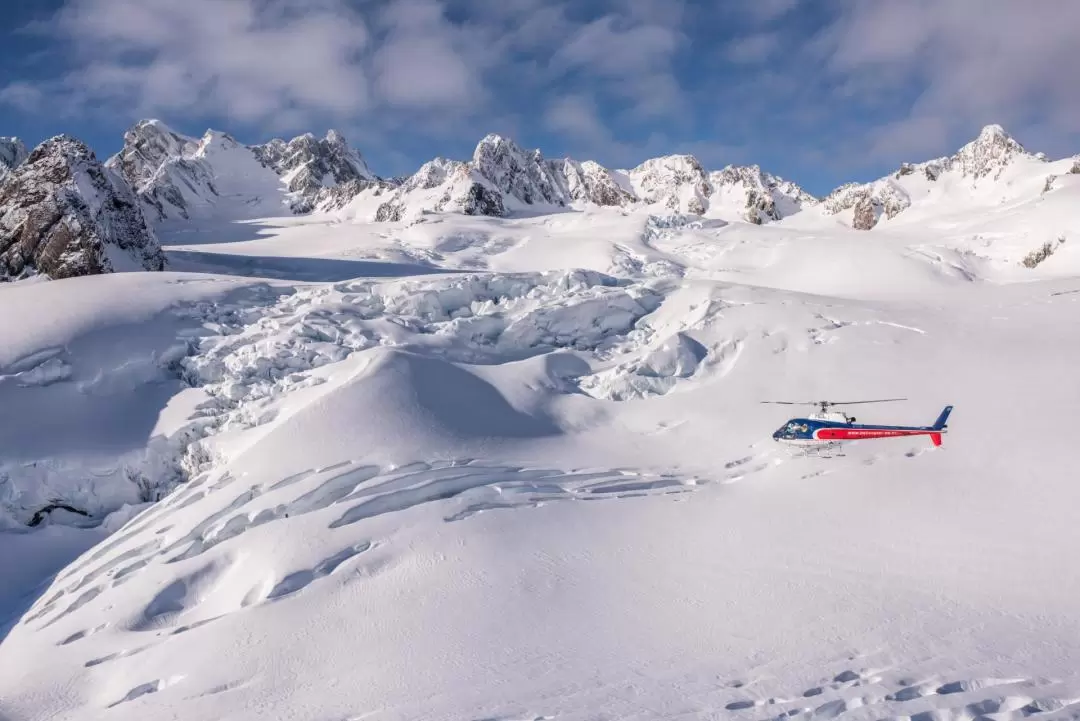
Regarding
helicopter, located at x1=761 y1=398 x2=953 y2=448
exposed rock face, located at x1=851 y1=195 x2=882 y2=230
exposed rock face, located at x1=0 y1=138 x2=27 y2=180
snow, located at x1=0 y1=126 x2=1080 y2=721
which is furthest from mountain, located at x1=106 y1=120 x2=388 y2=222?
helicopter, located at x1=761 y1=398 x2=953 y2=448

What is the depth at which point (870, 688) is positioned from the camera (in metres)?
8.45

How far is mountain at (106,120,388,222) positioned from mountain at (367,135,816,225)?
13647 mm

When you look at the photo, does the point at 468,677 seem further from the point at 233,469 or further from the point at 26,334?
the point at 26,334

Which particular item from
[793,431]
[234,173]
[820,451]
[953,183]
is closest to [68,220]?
[793,431]

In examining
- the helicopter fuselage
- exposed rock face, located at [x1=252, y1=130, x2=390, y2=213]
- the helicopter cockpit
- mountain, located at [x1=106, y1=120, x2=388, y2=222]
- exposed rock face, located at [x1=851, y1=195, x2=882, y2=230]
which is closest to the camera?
the helicopter fuselage

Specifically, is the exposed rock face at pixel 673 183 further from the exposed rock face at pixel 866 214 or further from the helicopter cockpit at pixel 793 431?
the helicopter cockpit at pixel 793 431

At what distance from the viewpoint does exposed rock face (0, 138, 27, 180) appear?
6981cm

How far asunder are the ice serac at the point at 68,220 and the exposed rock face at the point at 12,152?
54722 mm

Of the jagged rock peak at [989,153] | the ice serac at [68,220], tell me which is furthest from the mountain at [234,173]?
the jagged rock peak at [989,153]

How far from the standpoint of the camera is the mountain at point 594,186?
227ft

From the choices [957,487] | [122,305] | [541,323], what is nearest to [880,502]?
[957,487]

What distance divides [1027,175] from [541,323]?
7249 centimetres

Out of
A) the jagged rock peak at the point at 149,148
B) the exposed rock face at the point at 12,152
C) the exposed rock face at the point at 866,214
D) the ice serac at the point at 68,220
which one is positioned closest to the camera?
the ice serac at the point at 68,220

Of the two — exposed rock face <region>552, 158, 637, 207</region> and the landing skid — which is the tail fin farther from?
exposed rock face <region>552, 158, 637, 207</region>
